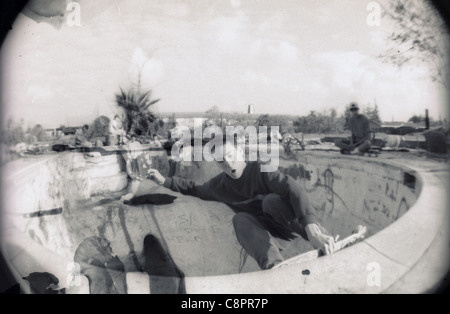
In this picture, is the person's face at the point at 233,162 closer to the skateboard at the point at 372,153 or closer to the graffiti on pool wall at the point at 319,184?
the graffiti on pool wall at the point at 319,184

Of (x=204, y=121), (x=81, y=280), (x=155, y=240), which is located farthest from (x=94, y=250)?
(x=204, y=121)

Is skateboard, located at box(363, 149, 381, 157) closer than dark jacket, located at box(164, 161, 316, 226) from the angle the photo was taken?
No

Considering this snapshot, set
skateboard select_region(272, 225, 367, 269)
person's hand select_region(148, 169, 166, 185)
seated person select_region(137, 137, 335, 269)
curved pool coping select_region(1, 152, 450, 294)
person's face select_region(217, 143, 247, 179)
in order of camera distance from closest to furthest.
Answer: curved pool coping select_region(1, 152, 450, 294), skateboard select_region(272, 225, 367, 269), seated person select_region(137, 137, 335, 269), person's face select_region(217, 143, 247, 179), person's hand select_region(148, 169, 166, 185)

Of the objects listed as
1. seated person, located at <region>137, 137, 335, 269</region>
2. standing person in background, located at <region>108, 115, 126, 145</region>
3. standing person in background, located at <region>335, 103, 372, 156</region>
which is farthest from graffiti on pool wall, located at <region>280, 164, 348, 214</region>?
standing person in background, located at <region>108, 115, 126, 145</region>

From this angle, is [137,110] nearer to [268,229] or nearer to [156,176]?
[156,176]

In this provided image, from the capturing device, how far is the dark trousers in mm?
3523

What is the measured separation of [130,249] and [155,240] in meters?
0.32

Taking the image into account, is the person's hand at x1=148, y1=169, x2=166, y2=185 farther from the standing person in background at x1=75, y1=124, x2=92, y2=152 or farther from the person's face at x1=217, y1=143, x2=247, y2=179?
the standing person in background at x1=75, y1=124, x2=92, y2=152

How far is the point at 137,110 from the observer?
377cm

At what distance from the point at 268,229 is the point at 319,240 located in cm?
60

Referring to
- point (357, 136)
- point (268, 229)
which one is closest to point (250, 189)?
point (268, 229)

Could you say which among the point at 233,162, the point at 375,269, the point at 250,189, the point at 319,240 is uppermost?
the point at 233,162

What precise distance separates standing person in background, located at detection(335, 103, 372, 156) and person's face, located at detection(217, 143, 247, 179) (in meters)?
1.23
